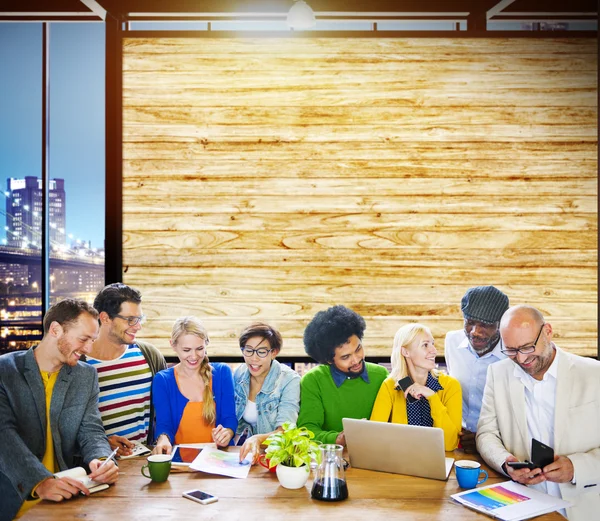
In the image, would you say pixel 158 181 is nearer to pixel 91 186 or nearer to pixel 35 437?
pixel 91 186

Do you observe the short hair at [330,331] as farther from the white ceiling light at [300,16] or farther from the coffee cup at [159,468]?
the white ceiling light at [300,16]

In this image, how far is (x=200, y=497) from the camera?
2.15 metres

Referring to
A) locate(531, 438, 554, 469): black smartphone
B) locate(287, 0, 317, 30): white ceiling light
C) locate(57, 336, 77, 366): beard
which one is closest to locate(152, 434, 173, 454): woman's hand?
locate(57, 336, 77, 366): beard

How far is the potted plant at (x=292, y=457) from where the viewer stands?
223 centimetres

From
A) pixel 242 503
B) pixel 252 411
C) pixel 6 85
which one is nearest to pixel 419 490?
pixel 242 503

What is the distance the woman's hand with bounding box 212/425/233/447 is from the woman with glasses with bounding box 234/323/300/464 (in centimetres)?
30

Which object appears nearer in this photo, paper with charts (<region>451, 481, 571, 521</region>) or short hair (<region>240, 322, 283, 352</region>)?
paper with charts (<region>451, 481, 571, 521</region>)

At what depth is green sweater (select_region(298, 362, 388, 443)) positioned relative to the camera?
3115 millimetres

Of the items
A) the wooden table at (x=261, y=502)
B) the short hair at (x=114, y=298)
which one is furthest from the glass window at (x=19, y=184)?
the wooden table at (x=261, y=502)

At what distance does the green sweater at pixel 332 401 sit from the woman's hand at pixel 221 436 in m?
0.43

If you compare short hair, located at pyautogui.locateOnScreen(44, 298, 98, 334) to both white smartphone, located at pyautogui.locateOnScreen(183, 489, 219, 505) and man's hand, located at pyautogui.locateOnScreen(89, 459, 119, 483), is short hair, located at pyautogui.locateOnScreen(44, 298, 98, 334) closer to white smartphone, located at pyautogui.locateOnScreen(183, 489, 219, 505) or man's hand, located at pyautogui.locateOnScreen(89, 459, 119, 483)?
man's hand, located at pyautogui.locateOnScreen(89, 459, 119, 483)

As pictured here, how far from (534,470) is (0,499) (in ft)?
7.52

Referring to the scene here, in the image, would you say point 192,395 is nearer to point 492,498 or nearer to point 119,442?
point 119,442

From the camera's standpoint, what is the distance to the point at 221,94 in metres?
4.07
